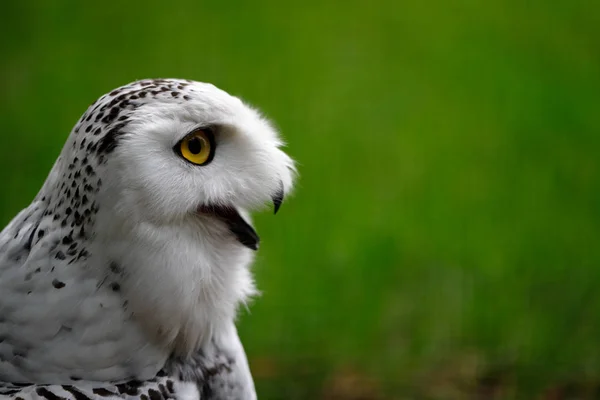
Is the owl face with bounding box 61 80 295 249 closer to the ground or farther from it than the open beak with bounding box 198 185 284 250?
farther from it

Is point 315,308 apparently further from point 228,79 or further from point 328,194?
point 228,79

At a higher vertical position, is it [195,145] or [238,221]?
[195,145]

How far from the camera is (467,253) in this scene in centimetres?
324

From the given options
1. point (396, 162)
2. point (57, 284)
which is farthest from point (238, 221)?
point (396, 162)

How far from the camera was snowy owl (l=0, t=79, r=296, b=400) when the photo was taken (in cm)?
135

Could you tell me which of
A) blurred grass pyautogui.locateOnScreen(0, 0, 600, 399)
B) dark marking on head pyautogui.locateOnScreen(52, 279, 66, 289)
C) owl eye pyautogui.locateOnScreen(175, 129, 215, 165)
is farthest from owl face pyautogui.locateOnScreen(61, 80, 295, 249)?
blurred grass pyautogui.locateOnScreen(0, 0, 600, 399)

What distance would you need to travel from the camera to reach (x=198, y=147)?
54.8 inches

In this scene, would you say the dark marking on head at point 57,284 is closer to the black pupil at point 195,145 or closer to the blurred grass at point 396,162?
the black pupil at point 195,145

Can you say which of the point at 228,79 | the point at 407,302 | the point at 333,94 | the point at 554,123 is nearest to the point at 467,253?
the point at 407,302

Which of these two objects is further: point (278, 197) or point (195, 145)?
point (278, 197)

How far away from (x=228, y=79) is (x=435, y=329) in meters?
2.03

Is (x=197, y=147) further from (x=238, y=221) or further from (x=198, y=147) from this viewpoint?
(x=238, y=221)

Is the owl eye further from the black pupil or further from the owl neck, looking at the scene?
the owl neck

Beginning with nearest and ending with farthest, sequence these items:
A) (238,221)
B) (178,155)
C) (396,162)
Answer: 1. (178,155)
2. (238,221)
3. (396,162)
